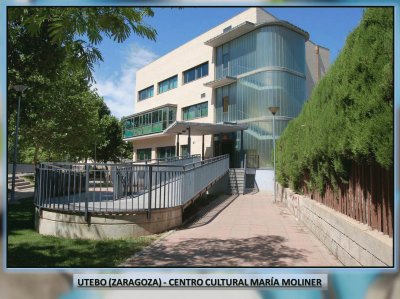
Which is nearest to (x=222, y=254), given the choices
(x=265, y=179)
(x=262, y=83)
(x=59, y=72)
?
(x=59, y=72)

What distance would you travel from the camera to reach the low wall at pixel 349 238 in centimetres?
384

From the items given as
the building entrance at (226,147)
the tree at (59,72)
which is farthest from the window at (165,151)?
the tree at (59,72)

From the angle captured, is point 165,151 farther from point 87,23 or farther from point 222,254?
point 87,23

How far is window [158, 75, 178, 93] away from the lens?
2375cm

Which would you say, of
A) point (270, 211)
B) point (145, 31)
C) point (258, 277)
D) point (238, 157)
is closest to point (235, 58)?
point (238, 157)

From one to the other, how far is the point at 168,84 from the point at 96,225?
1801 centimetres

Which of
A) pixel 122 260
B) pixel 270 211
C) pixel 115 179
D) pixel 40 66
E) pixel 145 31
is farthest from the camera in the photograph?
pixel 270 211

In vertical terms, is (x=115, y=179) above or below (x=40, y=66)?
below

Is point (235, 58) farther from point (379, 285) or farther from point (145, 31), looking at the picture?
point (379, 285)

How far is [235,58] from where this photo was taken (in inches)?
749

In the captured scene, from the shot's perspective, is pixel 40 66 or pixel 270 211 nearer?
pixel 40 66

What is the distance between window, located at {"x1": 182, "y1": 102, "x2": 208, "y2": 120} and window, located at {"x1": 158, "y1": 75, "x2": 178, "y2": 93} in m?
1.82

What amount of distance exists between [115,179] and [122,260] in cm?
Result: 265

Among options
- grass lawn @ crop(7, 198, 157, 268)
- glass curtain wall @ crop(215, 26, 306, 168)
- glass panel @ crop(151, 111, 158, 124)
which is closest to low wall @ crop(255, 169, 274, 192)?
glass curtain wall @ crop(215, 26, 306, 168)
